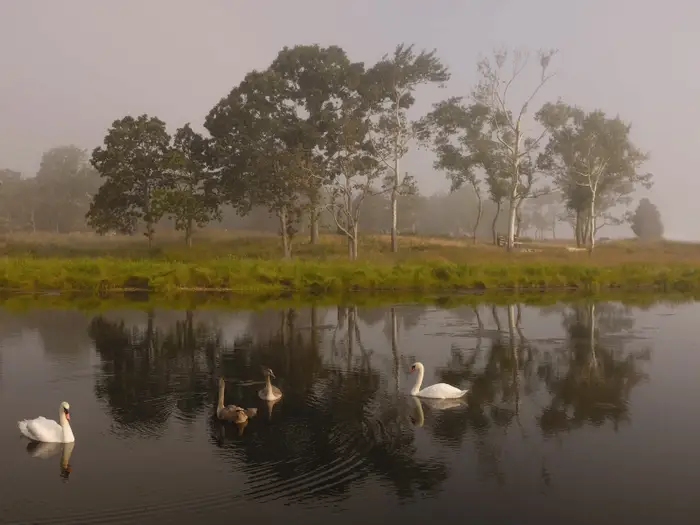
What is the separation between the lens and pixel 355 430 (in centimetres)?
1238

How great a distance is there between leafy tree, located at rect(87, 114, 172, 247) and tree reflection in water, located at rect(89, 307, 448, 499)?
29574mm

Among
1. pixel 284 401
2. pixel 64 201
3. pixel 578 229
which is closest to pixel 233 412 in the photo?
pixel 284 401

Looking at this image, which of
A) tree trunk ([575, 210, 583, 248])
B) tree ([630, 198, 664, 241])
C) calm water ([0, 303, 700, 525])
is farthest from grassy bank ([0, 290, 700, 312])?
tree ([630, 198, 664, 241])

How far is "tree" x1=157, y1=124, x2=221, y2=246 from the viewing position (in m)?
51.8

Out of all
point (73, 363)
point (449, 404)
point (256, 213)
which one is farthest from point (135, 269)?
point (256, 213)

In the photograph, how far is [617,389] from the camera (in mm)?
15828

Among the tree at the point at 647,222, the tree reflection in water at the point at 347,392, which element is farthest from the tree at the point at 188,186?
the tree at the point at 647,222

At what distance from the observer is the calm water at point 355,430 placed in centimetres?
929

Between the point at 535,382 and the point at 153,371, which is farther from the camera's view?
the point at 153,371

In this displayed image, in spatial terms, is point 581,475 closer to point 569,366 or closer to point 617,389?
point 617,389

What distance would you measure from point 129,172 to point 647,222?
227 feet

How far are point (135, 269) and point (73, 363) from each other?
23.2 meters

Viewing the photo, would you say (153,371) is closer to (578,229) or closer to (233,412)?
(233,412)

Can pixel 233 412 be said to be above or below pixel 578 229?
below
